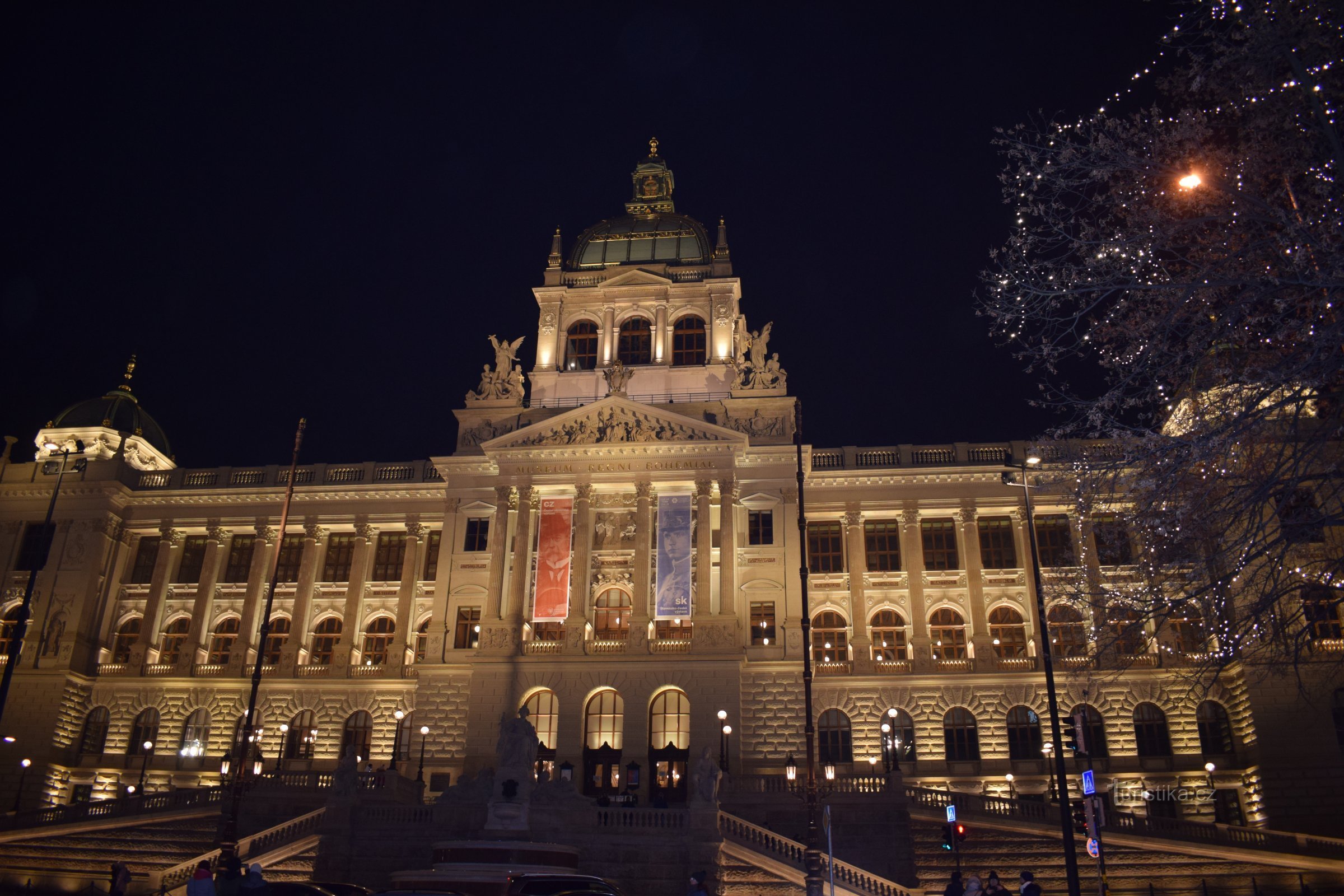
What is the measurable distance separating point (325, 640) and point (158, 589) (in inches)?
358

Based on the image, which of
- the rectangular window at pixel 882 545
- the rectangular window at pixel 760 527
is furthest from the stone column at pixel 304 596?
the rectangular window at pixel 882 545

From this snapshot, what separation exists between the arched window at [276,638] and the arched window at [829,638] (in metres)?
25.3

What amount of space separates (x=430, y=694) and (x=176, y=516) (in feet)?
62.9

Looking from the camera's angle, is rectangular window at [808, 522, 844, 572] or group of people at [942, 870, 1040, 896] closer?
group of people at [942, 870, 1040, 896]

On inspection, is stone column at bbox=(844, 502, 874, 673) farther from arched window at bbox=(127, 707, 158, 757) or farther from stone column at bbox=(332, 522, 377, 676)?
arched window at bbox=(127, 707, 158, 757)

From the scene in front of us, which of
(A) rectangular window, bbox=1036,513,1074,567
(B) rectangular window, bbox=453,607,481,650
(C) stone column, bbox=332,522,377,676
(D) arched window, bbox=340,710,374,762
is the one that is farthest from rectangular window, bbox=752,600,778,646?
(C) stone column, bbox=332,522,377,676

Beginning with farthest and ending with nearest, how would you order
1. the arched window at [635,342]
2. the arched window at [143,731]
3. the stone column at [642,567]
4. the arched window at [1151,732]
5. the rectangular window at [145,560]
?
the arched window at [635,342]
the rectangular window at [145,560]
the arched window at [143,731]
the stone column at [642,567]
the arched window at [1151,732]

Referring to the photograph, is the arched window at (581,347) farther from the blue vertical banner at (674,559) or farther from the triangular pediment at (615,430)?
the blue vertical banner at (674,559)

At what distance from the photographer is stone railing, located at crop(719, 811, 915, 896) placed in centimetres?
2652

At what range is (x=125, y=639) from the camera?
168 ft

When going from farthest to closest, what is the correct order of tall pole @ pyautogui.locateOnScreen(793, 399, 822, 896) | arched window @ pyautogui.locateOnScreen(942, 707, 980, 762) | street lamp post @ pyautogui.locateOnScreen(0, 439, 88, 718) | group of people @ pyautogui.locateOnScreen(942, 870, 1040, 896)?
arched window @ pyautogui.locateOnScreen(942, 707, 980, 762) < street lamp post @ pyautogui.locateOnScreen(0, 439, 88, 718) < tall pole @ pyautogui.locateOnScreen(793, 399, 822, 896) < group of people @ pyautogui.locateOnScreen(942, 870, 1040, 896)

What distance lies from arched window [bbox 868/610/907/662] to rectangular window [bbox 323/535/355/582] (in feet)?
83.9

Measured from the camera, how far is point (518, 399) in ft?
165

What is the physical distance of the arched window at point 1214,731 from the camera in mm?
41844
